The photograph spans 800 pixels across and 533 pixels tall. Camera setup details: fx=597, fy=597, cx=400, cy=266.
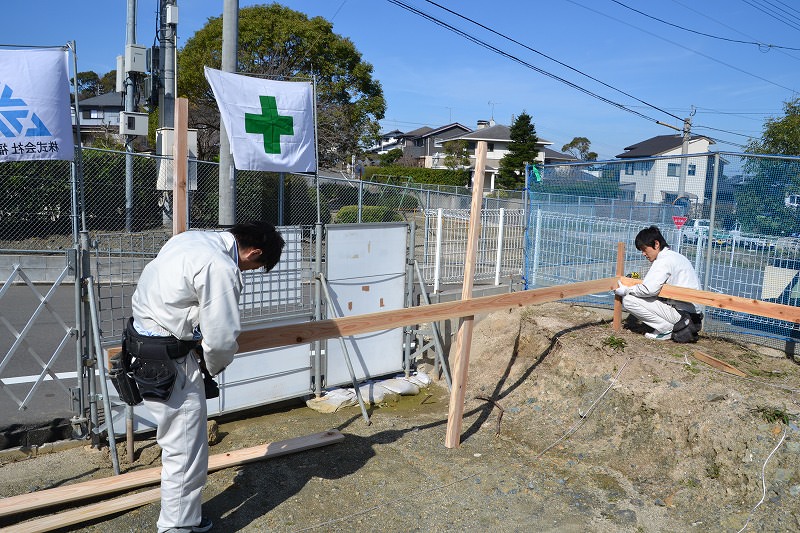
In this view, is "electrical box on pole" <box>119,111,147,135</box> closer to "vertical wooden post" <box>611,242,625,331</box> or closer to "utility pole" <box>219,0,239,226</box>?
"utility pole" <box>219,0,239,226</box>

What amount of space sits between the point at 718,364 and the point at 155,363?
4.83 meters

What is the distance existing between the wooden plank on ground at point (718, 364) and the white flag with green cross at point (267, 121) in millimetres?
4330

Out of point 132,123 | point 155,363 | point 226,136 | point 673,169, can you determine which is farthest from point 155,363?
point 132,123

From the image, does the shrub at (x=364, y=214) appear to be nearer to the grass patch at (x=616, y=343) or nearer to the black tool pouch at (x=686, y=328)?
the grass patch at (x=616, y=343)

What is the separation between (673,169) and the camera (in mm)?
7867

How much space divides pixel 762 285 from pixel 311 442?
4948 mm

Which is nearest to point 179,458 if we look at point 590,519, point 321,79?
point 590,519

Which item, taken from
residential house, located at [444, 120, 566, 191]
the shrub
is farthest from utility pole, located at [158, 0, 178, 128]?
residential house, located at [444, 120, 566, 191]

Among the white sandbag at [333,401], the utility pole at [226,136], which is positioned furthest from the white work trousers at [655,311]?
the utility pole at [226,136]

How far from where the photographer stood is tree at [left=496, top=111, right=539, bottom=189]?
140 feet

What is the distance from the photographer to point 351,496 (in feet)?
13.6

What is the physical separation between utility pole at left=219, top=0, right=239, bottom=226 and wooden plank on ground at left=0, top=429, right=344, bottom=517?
11.2 ft

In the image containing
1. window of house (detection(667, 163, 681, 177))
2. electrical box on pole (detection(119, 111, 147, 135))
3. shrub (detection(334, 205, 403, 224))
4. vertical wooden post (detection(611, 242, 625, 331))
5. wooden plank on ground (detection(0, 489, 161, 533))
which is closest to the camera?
wooden plank on ground (detection(0, 489, 161, 533))

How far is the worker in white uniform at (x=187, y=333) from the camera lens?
9.99 ft
